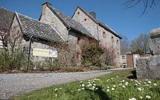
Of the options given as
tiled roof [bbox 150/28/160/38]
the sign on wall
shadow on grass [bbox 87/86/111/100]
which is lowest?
shadow on grass [bbox 87/86/111/100]

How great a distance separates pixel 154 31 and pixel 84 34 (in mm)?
26382

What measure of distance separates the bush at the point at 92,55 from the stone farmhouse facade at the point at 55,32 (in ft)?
3.56

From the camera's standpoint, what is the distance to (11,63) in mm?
19266

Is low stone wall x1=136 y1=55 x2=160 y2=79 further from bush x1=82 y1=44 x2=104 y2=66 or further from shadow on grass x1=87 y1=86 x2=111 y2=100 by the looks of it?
bush x1=82 y1=44 x2=104 y2=66

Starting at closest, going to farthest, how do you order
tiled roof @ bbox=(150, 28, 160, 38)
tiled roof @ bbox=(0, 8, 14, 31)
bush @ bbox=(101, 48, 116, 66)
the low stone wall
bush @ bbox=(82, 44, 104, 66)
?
1. the low stone wall
2. tiled roof @ bbox=(150, 28, 160, 38)
3. bush @ bbox=(82, 44, 104, 66)
4. tiled roof @ bbox=(0, 8, 14, 31)
5. bush @ bbox=(101, 48, 116, 66)

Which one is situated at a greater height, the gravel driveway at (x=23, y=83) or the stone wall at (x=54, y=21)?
the stone wall at (x=54, y=21)

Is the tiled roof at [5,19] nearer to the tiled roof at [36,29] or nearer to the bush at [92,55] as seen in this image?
the tiled roof at [36,29]

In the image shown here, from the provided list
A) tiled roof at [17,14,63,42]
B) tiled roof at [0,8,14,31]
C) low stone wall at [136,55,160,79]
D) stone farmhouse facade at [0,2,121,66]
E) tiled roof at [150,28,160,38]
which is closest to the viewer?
→ low stone wall at [136,55,160,79]

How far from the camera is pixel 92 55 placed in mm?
28844

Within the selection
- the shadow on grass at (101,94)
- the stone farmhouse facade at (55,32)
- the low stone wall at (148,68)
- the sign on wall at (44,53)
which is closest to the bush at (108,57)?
the stone farmhouse facade at (55,32)

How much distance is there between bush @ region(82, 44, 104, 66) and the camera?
28422 millimetres

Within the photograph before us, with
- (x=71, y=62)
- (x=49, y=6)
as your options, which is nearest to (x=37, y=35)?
(x=71, y=62)

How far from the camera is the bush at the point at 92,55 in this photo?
28.4 m

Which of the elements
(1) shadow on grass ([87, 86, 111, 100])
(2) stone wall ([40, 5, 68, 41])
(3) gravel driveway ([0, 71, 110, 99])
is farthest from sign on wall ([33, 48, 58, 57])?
(1) shadow on grass ([87, 86, 111, 100])
